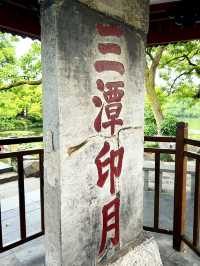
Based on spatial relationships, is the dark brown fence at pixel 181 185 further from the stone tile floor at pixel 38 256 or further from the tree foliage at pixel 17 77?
the tree foliage at pixel 17 77

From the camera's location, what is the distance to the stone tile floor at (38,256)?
8.23ft

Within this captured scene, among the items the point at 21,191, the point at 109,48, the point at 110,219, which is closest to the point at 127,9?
the point at 109,48

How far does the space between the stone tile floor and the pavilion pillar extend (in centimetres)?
28

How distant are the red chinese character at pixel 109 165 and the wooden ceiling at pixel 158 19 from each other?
1.86m

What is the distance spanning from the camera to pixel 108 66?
1.92 m

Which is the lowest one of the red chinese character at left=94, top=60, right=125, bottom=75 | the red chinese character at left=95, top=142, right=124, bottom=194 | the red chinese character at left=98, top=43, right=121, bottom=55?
the red chinese character at left=95, top=142, right=124, bottom=194

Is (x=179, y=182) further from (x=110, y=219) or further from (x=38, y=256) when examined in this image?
(x=38, y=256)

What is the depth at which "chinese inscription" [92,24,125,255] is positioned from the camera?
6.11 ft

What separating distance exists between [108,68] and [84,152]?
679 mm

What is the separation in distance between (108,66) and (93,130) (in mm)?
516

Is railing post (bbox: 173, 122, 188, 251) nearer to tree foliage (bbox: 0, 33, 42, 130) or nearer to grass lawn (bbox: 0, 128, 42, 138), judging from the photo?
tree foliage (bbox: 0, 33, 42, 130)

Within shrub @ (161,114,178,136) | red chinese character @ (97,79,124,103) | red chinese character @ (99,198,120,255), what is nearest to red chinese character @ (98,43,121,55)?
red chinese character @ (97,79,124,103)

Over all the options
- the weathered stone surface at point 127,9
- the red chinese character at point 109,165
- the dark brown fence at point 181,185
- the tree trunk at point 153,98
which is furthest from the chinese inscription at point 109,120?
the tree trunk at point 153,98

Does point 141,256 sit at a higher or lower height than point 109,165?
lower
